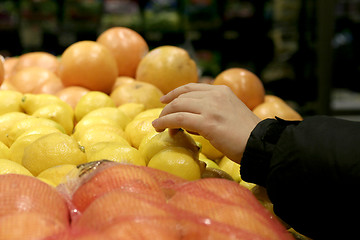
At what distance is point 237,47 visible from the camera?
4367mm

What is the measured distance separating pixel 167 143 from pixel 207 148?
0.24m

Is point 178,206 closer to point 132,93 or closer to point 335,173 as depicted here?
point 335,173

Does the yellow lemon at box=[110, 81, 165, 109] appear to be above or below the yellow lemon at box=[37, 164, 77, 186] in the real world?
below

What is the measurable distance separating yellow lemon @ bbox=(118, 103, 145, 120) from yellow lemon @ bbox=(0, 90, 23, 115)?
0.34 m

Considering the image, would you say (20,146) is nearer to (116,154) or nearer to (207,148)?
(116,154)

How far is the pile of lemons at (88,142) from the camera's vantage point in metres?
0.83

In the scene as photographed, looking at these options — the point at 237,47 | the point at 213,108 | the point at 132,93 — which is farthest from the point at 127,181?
the point at 237,47

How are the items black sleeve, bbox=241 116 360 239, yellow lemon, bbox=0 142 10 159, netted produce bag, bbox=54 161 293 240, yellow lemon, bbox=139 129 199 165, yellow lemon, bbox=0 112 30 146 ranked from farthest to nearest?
1. yellow lemon, bbox=0 112 30 146
2. yellow lemon, bbox=0 142 10 159
3. yellow lemon, bbox=139 129 199 165
4. black sleeve, bbox=241 116 360 239
5. netted produce bag, bbox=54 161 293 240

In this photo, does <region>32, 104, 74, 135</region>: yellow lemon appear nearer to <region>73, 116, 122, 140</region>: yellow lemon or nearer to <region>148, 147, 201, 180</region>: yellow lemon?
<region>73, 116, 122, 140</region>: yellow lemon

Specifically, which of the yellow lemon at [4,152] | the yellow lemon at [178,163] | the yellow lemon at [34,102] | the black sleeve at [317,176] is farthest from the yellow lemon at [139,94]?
the black sleeve at [317,176]

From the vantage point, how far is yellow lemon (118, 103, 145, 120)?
1.41 m

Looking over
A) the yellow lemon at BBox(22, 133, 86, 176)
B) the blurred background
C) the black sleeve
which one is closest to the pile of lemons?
the yellow lemon at BBox(22, 133, 86, 176)

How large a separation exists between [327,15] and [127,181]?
3.54 m

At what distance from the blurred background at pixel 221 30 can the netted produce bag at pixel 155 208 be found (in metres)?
3.58
